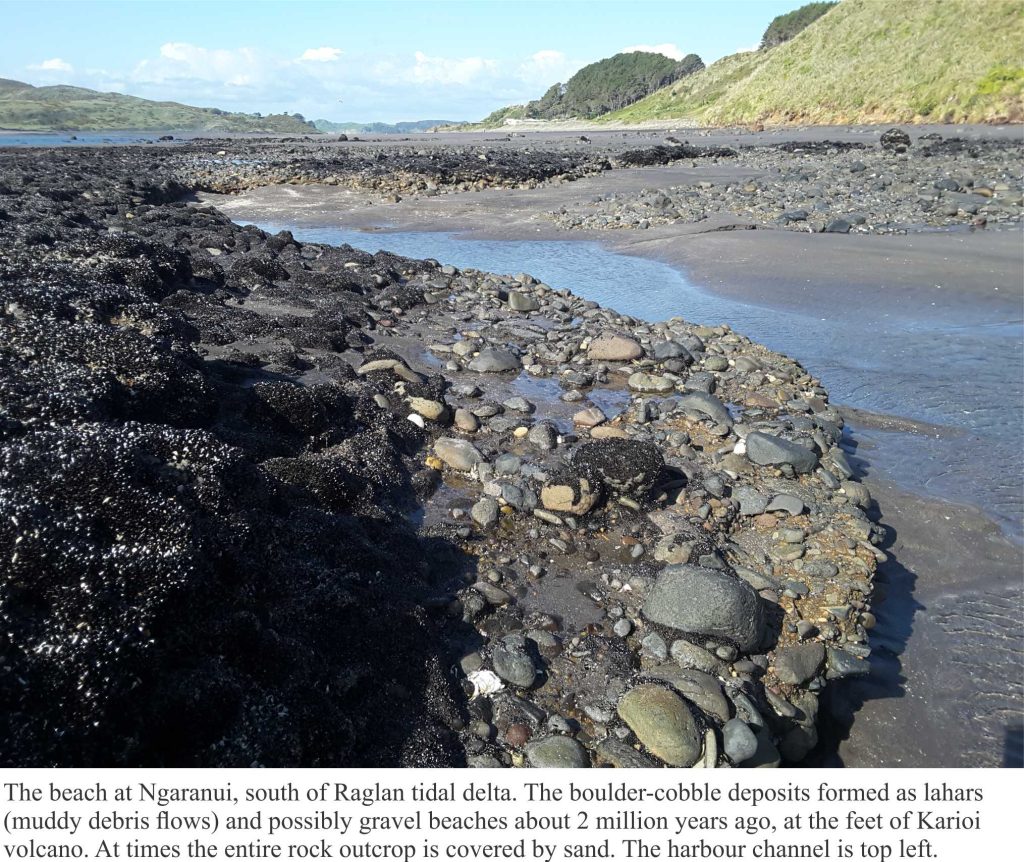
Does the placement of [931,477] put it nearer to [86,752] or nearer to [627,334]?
[627,334]

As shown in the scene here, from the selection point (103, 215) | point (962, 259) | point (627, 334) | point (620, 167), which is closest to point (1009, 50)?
point (620, 167)

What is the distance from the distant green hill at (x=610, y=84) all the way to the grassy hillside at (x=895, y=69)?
233 feet

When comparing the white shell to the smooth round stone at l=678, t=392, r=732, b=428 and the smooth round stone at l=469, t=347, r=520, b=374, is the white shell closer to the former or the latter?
the smooth round stone at l=678, t=392, r=732, b=428

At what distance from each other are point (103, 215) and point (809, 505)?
19821mm

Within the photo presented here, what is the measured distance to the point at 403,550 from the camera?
195 inches

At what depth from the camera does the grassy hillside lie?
43.3m

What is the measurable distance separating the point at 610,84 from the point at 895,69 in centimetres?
10900

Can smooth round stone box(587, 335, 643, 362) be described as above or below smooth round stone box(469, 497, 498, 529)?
above

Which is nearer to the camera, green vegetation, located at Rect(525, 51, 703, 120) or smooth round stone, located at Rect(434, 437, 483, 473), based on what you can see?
smooth round stone, located at Rect(434, 437, 483, 473)

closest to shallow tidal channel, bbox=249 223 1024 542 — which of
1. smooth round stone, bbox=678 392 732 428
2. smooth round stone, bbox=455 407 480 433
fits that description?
smooth round stone, bbox=678 392 732 428

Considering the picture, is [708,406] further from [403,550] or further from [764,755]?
[764,755]

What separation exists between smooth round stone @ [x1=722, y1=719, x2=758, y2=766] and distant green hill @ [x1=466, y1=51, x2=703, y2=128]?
144 m
